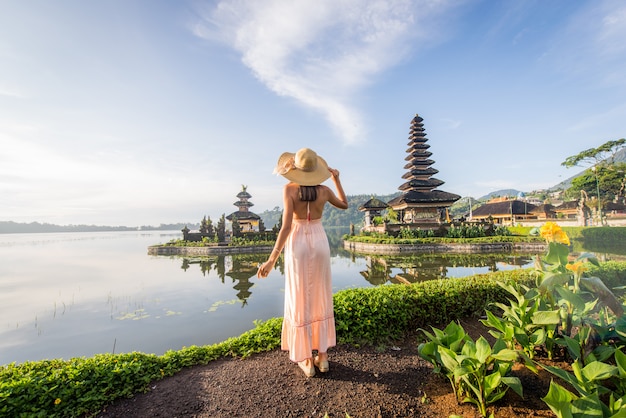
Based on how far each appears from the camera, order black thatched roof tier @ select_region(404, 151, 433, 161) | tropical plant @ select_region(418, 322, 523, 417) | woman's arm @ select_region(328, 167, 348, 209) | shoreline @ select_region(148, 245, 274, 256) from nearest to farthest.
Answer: tropical plant @ select_region(418, 322, 523, 417)
woman's arm @ select_region(328, 167, 348, 209)
shoreline @ select_region(148, 245, 274, 256)
black thatched roof tier @ select_region(404, 151, 433, 161)

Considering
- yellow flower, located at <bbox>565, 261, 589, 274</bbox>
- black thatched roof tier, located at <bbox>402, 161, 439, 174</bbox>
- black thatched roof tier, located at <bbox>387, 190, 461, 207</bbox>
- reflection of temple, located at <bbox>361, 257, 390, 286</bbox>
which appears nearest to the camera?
yellow flower, located at <bbox>565, 261, 589, 274</bbox>

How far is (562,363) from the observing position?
2.09m

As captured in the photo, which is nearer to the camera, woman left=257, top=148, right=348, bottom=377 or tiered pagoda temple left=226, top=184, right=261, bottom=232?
woman left=257, top=148, right=348, bottom=377

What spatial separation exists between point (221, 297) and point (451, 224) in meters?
18.3

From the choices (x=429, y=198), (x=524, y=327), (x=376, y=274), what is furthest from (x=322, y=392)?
(x=429, y=198)

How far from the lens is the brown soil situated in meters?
1.80

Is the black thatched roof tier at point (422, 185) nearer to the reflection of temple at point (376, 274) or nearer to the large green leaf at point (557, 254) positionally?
the reflection of temple at point (376, 274)

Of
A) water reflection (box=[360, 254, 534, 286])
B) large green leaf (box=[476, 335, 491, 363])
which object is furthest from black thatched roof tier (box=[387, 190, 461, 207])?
large green leaf (box=[476, 335, 491, 363])

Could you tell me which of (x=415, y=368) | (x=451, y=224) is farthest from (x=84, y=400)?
(x=451, y=224)

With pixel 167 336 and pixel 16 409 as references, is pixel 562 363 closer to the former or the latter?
pixel 16 409

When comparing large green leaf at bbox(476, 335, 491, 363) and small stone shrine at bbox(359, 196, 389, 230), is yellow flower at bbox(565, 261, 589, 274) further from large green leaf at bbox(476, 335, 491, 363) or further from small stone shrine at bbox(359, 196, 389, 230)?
small stone shrine at bbox(359, 196, 389, 230)

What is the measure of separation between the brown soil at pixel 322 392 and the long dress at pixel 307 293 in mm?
270

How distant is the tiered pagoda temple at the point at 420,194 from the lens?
Result: 74.0 feet

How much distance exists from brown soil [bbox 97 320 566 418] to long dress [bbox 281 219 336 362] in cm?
27
